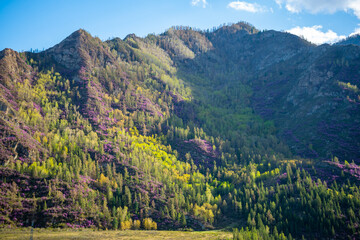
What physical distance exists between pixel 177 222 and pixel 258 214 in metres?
38.2

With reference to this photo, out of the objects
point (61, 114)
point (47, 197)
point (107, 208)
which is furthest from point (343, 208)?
point (61, 114)

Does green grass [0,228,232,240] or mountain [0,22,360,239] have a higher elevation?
mountain [0,22,360,239]

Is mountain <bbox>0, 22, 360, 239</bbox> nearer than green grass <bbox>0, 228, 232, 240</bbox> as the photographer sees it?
No

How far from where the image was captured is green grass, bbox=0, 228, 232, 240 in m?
77.4

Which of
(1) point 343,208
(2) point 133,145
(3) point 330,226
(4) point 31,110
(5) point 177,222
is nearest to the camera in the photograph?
(3) point 330,226

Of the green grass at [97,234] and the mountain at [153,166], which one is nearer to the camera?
the green grass at [97,234]

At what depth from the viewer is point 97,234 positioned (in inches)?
3479

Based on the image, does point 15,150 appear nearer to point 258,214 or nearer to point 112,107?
point 112,107

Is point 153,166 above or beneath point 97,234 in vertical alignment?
above

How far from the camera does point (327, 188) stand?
12288 cm

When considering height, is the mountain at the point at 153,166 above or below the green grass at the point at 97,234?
above

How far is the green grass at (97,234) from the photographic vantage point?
77.4 meters

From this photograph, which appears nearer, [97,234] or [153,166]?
[97,234]

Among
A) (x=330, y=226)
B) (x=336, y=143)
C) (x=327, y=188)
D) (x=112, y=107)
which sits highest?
(x=112, y=107)
